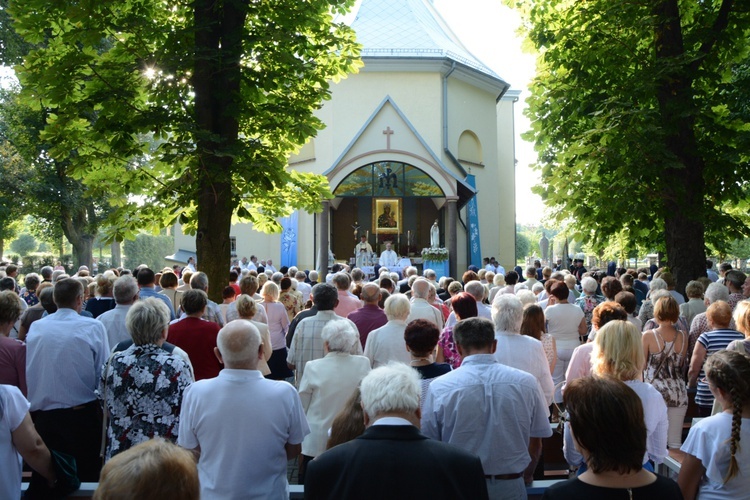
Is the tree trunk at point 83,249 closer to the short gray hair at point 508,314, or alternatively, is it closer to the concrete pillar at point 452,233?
the concrete pillar at point 452,233

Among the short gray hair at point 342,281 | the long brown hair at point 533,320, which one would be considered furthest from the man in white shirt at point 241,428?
the short gray hair at point 342,281

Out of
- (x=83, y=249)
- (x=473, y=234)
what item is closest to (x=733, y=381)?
(x=473, y=234)

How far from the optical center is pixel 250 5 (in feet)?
33.5

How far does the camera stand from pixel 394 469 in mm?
2896

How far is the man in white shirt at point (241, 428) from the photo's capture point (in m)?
3.98

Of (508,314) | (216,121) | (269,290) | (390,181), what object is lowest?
(508,314)

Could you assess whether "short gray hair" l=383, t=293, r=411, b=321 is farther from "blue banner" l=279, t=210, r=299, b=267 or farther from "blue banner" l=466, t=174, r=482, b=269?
"blue banner" l=466, t=174, r=482, b=269

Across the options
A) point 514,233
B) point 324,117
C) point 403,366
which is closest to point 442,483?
point 403,366

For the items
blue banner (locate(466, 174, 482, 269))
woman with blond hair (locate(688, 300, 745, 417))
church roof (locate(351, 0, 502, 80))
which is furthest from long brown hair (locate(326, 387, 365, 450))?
church roof (locate(351, 0, 502, 80))

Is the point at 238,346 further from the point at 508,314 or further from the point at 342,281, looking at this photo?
the point at 342,281

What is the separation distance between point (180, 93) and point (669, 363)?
7711mm

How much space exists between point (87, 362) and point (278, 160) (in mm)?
5125

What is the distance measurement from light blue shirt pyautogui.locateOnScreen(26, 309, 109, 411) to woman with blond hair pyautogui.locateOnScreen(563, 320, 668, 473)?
12.9 ft

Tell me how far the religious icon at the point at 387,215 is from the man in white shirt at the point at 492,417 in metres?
31.3
